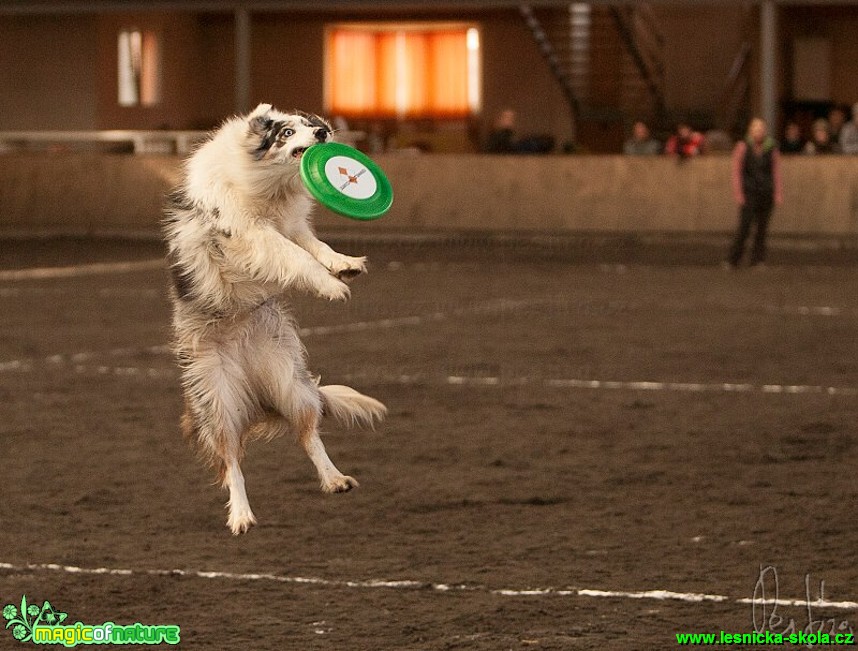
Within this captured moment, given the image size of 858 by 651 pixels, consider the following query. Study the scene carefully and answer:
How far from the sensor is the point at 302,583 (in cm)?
785

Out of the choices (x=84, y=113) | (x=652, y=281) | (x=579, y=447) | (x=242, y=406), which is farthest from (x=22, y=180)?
(x=242, y=406)

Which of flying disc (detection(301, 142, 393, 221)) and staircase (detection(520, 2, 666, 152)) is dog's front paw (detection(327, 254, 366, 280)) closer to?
flying disc (detection(301, 142, 393, 221))

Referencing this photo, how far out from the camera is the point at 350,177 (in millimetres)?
4520

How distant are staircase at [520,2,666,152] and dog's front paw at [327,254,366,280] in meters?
31.0

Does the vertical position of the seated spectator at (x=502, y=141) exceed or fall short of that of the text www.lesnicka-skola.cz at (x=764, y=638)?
it exceeds it

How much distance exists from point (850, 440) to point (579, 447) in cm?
186

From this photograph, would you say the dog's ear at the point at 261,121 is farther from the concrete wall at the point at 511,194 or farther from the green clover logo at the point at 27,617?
the concrete wall at the point at 511,194

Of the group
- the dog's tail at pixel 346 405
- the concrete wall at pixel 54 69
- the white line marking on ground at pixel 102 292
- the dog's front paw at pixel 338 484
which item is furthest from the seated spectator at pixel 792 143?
the dog's front paw at pixel 338 484

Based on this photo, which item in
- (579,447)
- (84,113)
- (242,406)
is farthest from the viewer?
(84,113)

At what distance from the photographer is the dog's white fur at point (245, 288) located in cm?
511

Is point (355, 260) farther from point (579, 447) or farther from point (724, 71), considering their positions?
point (724, 71)

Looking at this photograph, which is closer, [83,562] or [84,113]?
[83,562]

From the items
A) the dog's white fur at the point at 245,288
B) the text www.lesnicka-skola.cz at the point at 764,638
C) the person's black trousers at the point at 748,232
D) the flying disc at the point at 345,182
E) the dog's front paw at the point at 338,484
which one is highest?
the flying disc at the point at 345,182

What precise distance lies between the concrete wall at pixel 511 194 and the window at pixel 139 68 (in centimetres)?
830
